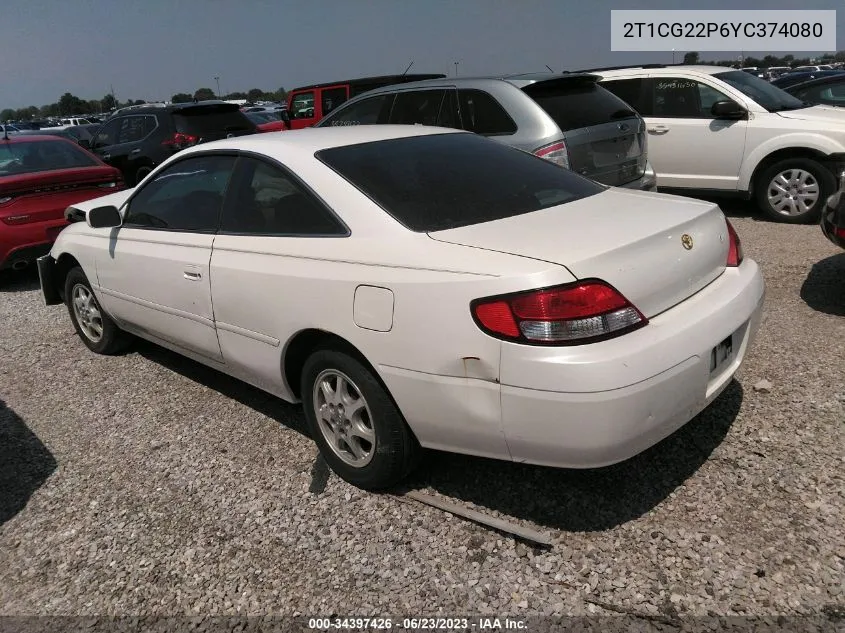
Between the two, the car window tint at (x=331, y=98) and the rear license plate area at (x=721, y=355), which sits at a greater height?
the car window tint at (x=331, y=98)

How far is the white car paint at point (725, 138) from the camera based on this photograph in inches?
286

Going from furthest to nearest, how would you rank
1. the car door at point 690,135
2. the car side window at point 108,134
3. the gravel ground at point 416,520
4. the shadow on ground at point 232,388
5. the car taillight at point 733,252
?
the car side window at point 108,134, the car door at point 690,135, the shadow on ground at point 232,388, the car taillight at point 733,252, the gravel ground at point 416,520

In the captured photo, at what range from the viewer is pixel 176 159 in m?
4.05

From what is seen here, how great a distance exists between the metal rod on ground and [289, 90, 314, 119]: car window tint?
928 centimetres

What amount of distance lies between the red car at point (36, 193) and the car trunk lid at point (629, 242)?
18.4 ft

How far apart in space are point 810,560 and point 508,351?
1.29 meters

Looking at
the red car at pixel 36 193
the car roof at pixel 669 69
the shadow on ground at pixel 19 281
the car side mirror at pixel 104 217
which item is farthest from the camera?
the car roof at pixel 669 69

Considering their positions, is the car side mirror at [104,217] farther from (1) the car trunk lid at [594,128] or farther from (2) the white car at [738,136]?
(2) the white car at [738,136]

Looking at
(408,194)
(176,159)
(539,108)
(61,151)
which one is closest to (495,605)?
(408,194)

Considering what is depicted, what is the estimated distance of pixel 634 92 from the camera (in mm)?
8320

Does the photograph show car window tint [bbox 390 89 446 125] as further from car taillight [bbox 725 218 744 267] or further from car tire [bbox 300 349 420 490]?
car tire [bbox 300 349 420 490]

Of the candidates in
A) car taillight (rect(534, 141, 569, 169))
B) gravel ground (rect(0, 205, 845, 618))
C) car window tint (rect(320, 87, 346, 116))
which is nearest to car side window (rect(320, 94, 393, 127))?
car taillight (rect(534, 141, 569, 169))

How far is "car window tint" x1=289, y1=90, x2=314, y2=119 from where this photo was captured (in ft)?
37.1

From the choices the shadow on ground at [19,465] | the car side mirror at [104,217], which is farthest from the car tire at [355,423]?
the car side mirror at [104,217]
